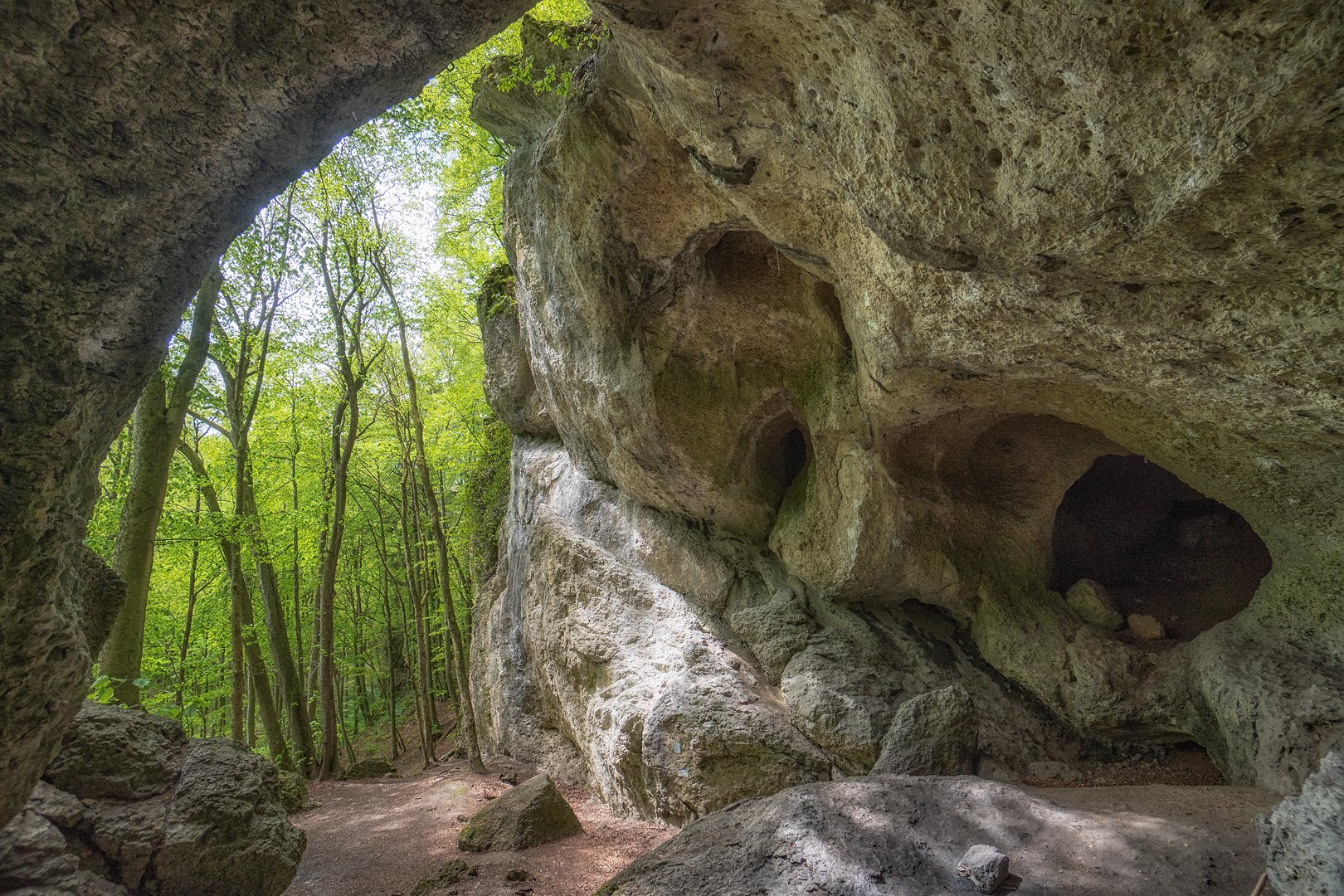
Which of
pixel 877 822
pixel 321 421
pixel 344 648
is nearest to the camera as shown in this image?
pixel 877 822

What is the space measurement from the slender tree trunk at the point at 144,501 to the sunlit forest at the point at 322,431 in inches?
0.9

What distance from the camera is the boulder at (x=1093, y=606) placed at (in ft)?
24.0

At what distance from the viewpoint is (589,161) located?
22.0ft

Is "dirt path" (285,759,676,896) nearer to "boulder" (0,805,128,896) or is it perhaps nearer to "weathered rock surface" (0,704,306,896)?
"weathered rock surface" (0,704,306,896)

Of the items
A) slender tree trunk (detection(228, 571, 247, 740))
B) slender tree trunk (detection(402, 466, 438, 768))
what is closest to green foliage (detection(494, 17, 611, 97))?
slender tree trunk (detection(402, 466, 438, 768))

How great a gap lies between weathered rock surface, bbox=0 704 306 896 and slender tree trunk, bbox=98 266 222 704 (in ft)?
10.0

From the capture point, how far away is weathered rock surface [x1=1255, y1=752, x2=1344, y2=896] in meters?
2.44

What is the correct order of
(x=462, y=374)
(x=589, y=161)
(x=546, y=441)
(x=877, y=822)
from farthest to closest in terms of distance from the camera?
(x=462, y=374)
(x=546, y=441)
(x=589, y=161)
(x=877, y=822)

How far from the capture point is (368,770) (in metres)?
10.8

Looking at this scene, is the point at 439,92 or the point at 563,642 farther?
the point at 439,92

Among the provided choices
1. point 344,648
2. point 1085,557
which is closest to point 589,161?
point 1085,557

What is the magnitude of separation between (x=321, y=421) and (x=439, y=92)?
7.25m

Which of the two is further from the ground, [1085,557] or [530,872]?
[1085,557]

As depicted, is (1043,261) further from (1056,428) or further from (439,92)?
(439,92)
